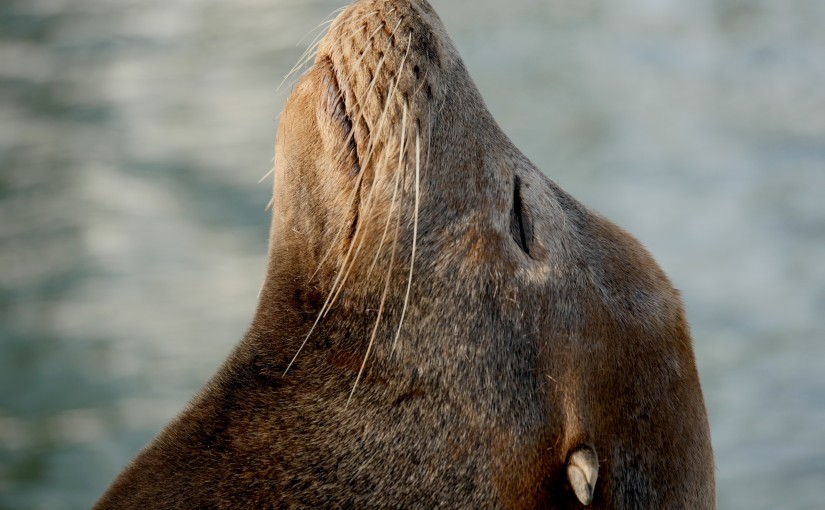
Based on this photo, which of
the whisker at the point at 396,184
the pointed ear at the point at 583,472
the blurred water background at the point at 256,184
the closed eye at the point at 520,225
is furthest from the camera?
the blurred water background at the point at 256,184

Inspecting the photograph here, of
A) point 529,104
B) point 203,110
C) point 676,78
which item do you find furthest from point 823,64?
point 203,110

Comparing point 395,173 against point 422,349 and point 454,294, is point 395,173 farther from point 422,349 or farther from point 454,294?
point 422,349

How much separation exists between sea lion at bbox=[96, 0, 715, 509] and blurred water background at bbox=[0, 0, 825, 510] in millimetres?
3147

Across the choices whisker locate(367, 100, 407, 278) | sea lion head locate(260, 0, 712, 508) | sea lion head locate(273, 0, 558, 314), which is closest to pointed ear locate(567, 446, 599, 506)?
sea lion head locate(260, 0, 712, 508)

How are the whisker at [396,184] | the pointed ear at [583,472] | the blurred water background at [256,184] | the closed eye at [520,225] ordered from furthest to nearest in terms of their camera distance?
the blurred water background at [256,184], the closed eye at [520,225], the whisker at [396,184], the pointed ear at [583,472]

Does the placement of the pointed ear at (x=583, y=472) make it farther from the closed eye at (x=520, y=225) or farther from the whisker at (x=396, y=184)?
the whisker at (x=396, y=184)

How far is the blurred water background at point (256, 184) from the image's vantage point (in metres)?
5.57

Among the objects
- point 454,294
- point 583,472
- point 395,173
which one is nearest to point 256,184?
point 395,173

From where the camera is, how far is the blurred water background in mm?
5566

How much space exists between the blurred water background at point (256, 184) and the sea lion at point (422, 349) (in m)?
3.15

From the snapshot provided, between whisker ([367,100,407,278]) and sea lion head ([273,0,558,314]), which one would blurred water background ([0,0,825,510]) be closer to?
sea lion head ([273,0,558,314])

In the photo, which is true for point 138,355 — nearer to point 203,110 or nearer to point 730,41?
point 203,110

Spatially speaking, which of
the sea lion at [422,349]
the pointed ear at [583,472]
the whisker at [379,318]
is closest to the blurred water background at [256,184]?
the sea lion at [422,349]

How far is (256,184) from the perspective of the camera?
6062 mm
